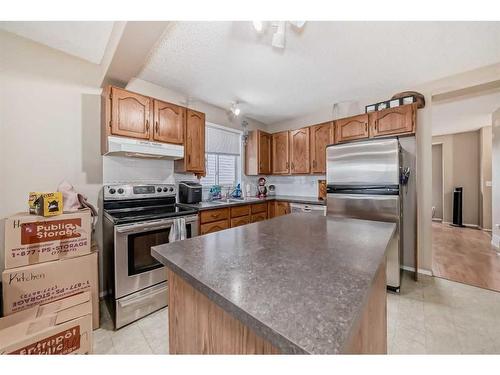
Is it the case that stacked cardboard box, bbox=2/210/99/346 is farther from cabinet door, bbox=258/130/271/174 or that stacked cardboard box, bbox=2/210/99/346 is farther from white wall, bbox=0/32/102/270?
cabinet door, bbox=258/130/271/174

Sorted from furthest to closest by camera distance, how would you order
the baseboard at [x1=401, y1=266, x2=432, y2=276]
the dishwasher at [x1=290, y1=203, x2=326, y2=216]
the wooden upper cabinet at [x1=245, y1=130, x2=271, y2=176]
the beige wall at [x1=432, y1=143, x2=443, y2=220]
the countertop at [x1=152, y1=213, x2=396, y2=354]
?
the beige wall at [x1=432, y1=143, x2=443, y2=220] < the wooden upper cabinet at [x1=245, y1=130, x2=271, y2=176] < the dishwasher at [x1=290, y1=203, x2=326, y2=216] < the baseboard at [x1=401, y1=266, x2=432, y2=276] < the countertop at [x1=152, y1=213, x2=396, y2=354]

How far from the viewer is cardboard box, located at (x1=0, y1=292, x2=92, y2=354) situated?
112cm

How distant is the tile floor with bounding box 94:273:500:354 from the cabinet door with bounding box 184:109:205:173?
1.67 m

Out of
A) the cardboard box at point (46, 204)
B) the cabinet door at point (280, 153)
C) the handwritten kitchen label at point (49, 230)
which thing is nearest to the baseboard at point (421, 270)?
the cabinet door at point (280, 153)

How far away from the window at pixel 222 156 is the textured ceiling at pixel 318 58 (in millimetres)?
656

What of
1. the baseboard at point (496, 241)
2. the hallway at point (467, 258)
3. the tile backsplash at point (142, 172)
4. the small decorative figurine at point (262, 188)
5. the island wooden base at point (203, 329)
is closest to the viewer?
the island wooden base at point (203, 329)

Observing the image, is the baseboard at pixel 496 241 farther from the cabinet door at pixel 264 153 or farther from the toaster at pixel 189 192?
the toaster at pixel 189 192

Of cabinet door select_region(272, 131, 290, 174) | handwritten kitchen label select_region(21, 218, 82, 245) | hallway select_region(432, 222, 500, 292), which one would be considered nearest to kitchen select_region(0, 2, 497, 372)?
cabinet door select_region(272, 131, 290, 174)

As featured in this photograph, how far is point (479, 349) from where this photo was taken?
145cm

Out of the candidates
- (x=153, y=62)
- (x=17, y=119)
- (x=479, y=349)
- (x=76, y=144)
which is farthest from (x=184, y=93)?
(x=479, y=349)

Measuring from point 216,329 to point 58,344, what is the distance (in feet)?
3.96

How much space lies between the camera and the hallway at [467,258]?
2433 mm

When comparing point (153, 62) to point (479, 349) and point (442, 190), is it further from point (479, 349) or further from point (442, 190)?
point (442, 190)

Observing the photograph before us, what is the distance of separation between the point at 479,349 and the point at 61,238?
3162 mm
